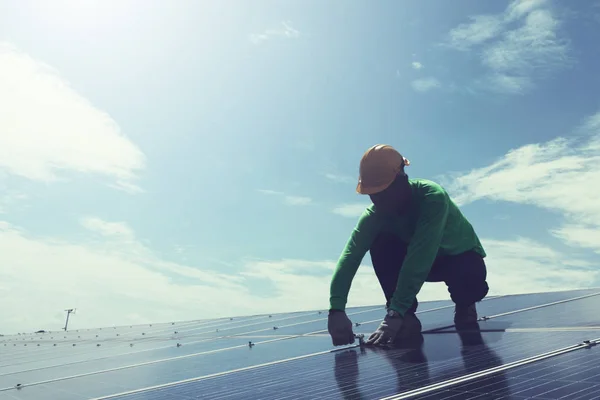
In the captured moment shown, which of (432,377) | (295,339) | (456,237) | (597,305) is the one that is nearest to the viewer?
(432,377)

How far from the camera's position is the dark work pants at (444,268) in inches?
218

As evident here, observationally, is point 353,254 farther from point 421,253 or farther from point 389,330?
point 389,330

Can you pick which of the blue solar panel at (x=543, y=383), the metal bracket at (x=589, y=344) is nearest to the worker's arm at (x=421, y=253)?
the metal bracket at (x=589, y=344)

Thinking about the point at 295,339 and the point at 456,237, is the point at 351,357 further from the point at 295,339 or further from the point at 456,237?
the point at 295,339

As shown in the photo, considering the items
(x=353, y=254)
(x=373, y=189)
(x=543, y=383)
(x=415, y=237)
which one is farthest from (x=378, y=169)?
(x=543, y=383)

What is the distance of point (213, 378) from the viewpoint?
4.30m

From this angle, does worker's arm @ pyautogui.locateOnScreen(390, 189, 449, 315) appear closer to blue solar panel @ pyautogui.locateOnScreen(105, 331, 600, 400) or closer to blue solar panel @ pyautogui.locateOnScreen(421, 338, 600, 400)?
blue solar panel @ pyautogui.locateOnScreen(105, 331, 600, 400)

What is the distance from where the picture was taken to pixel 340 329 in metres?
4.99

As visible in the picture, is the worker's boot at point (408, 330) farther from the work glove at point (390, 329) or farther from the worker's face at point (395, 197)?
the worker's face at point (395, 197)

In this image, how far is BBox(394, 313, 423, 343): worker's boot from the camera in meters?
4.90

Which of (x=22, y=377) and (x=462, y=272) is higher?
(x=462, y=272)

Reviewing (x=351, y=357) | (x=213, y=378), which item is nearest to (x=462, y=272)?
(x=351, y=357)

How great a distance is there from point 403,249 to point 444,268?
0.55m

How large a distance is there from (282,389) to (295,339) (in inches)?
138
